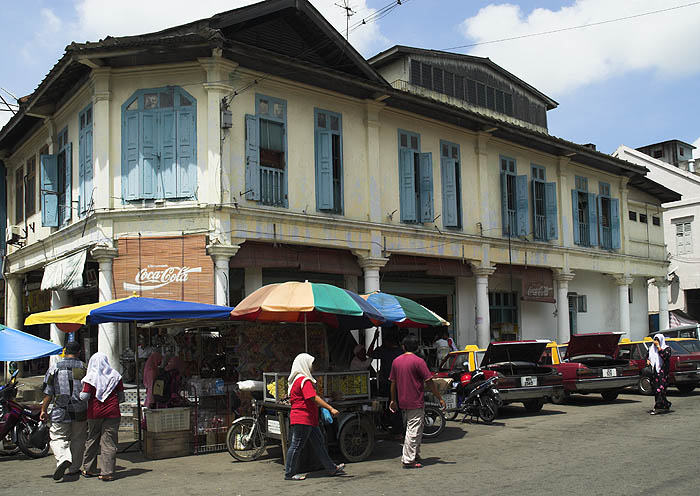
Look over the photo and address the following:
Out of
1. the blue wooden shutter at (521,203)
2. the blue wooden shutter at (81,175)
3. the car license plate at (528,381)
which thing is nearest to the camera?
the car license plate at (528,381)

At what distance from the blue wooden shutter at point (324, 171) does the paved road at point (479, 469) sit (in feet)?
23.3

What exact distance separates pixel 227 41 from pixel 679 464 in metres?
11.9

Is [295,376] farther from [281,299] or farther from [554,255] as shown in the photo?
[554,255]

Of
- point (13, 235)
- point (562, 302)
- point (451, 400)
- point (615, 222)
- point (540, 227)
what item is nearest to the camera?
point (451, 400)

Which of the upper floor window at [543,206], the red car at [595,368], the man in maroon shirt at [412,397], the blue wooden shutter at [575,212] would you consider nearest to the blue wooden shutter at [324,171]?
the red car at [595,368]

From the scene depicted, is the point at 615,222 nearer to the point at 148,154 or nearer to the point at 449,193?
the point at 449,193

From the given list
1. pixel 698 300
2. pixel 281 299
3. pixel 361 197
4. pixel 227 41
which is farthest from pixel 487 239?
pixel 698 300

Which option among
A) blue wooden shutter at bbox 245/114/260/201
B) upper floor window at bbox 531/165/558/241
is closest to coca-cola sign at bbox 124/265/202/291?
blue wooden shutter at bbox 245/114/260/201

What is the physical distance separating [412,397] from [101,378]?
13.7 feet

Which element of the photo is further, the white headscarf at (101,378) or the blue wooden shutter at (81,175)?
the blue wooden shutter at (81,175)

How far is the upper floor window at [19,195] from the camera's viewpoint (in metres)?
22.3

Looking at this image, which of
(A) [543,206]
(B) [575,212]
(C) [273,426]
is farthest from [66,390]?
(B) [575,212]

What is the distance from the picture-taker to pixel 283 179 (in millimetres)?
16797

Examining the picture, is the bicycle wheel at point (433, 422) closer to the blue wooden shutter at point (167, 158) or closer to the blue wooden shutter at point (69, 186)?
the blue wooden shutter at point (167, 158)
